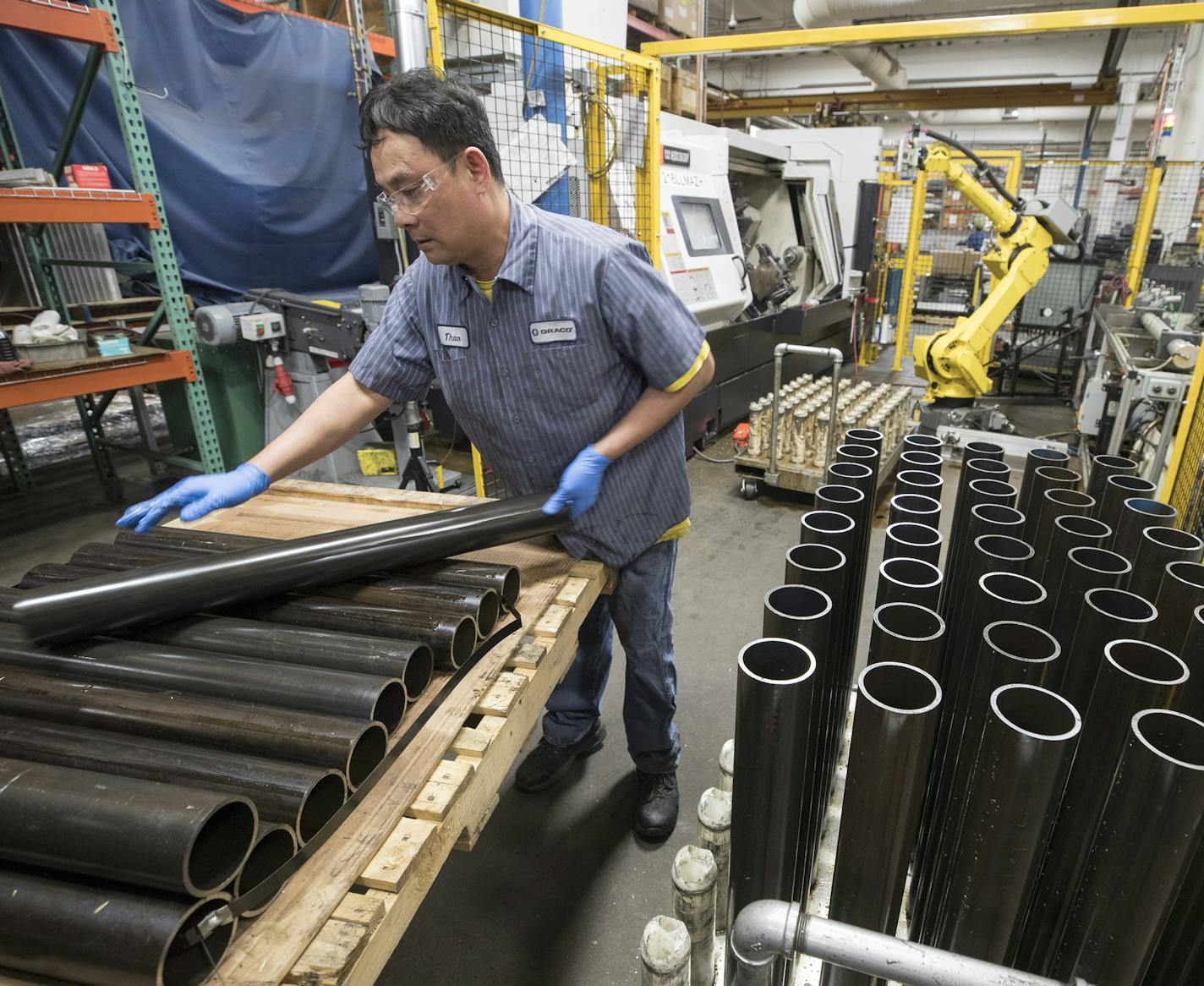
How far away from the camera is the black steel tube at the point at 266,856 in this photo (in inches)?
28.6

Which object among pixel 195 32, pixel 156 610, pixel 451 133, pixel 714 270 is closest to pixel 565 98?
pixel 714 270

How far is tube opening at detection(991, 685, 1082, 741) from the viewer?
31.9 inches

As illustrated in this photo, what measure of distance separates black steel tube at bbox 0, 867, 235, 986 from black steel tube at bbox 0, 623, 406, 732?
26cm

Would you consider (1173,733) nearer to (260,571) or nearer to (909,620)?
(909,620)

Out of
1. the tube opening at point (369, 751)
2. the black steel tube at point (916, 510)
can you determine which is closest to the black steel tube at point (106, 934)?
the tube opening at point (369, 751)

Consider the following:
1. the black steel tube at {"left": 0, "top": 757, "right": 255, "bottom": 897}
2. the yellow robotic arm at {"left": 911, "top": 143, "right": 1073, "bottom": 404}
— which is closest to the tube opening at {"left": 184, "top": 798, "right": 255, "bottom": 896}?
the black steel tube at {"left": 0, "top": 757, "right": 255, "bottom": 897}

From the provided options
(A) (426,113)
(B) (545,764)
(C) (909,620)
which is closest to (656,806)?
(B) (545,764)

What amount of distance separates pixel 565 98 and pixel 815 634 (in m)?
2.82

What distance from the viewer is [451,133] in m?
1.16

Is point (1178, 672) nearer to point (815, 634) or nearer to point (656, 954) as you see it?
point (815, 634)

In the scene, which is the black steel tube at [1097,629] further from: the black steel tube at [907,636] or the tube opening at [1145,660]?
the black steel tube at [907,636]

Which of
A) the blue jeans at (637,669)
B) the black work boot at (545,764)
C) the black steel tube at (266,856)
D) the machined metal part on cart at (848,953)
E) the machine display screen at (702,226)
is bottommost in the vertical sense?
the black work boot at (545,764)

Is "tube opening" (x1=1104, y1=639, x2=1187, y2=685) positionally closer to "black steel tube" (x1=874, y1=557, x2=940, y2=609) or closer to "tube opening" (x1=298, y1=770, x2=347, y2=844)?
"black steel tube" (x1=874, y1=557, x2=940, y2=609)

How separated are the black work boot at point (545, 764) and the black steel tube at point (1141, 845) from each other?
4.49 feet
